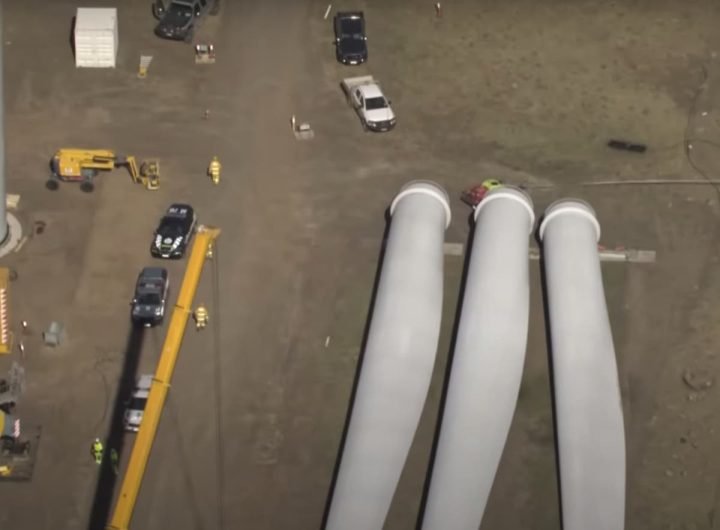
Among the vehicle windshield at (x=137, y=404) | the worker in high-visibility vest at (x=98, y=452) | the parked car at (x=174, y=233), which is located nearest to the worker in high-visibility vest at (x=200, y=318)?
the parked car at (x=174, y=233)

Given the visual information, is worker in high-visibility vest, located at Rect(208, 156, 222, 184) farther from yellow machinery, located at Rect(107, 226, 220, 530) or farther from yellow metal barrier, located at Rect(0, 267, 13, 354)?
yellow metal barrier, located at Rect(0, 267, 13, 354)

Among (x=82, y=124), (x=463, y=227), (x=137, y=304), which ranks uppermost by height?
(x=82, y=124)

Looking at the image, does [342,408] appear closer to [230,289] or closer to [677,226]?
[230,289]

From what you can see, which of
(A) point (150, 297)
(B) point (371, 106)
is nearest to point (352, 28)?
(B) point (371, 106)

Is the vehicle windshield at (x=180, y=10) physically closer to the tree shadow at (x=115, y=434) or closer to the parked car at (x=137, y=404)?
the tree shadow at (x=115, y=434)

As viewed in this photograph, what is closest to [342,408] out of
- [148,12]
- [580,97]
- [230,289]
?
[230,289]
